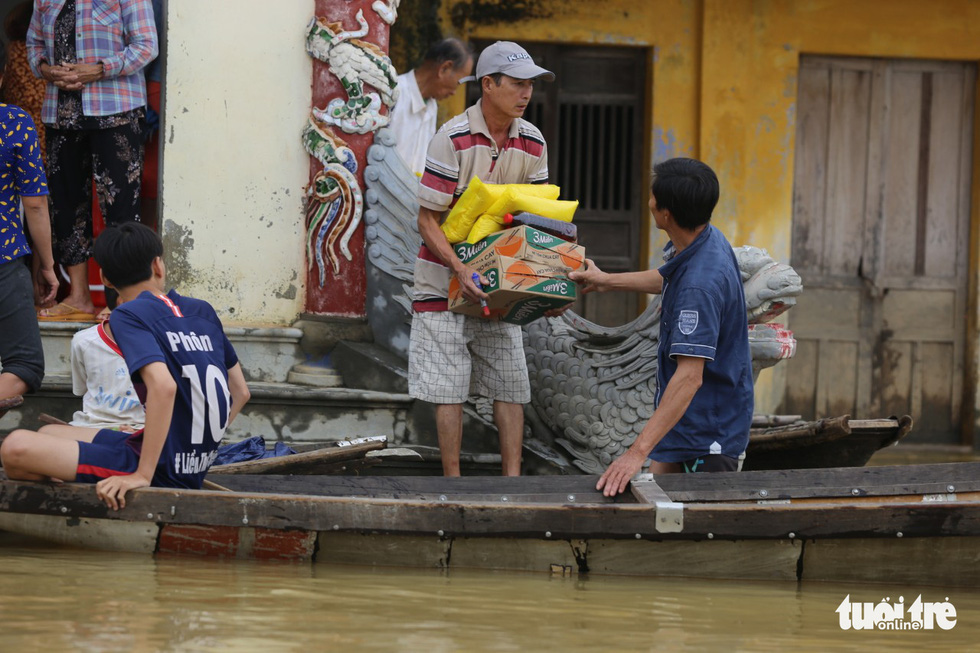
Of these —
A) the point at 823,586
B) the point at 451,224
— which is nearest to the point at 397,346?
the point at 451,224

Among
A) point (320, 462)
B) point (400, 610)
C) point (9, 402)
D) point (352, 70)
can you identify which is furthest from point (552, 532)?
point (352, 70)

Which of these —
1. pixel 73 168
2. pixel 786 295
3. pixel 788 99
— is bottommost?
pixel 786 295

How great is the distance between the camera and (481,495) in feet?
16.9

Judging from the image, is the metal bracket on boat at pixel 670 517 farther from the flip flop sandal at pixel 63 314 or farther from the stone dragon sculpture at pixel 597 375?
the flip flop sandal at pixel 63 314

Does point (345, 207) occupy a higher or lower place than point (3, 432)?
higher

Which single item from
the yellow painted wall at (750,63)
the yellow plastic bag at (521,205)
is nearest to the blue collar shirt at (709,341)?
the yellow plastic bag at (521,205)

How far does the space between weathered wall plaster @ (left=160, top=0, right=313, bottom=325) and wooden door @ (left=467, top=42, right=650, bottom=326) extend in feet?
9.43

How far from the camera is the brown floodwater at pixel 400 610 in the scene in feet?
12.1

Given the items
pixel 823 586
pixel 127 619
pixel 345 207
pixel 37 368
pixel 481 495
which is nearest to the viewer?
pixel 127 619

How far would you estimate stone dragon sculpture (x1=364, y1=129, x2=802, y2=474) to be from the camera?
584 cm

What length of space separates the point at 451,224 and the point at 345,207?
129 centimetres

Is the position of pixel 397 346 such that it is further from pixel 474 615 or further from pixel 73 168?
pixel 474 615

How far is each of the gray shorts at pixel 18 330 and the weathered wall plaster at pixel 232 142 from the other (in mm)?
1259

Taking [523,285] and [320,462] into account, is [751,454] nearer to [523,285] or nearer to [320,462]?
[523,285]
